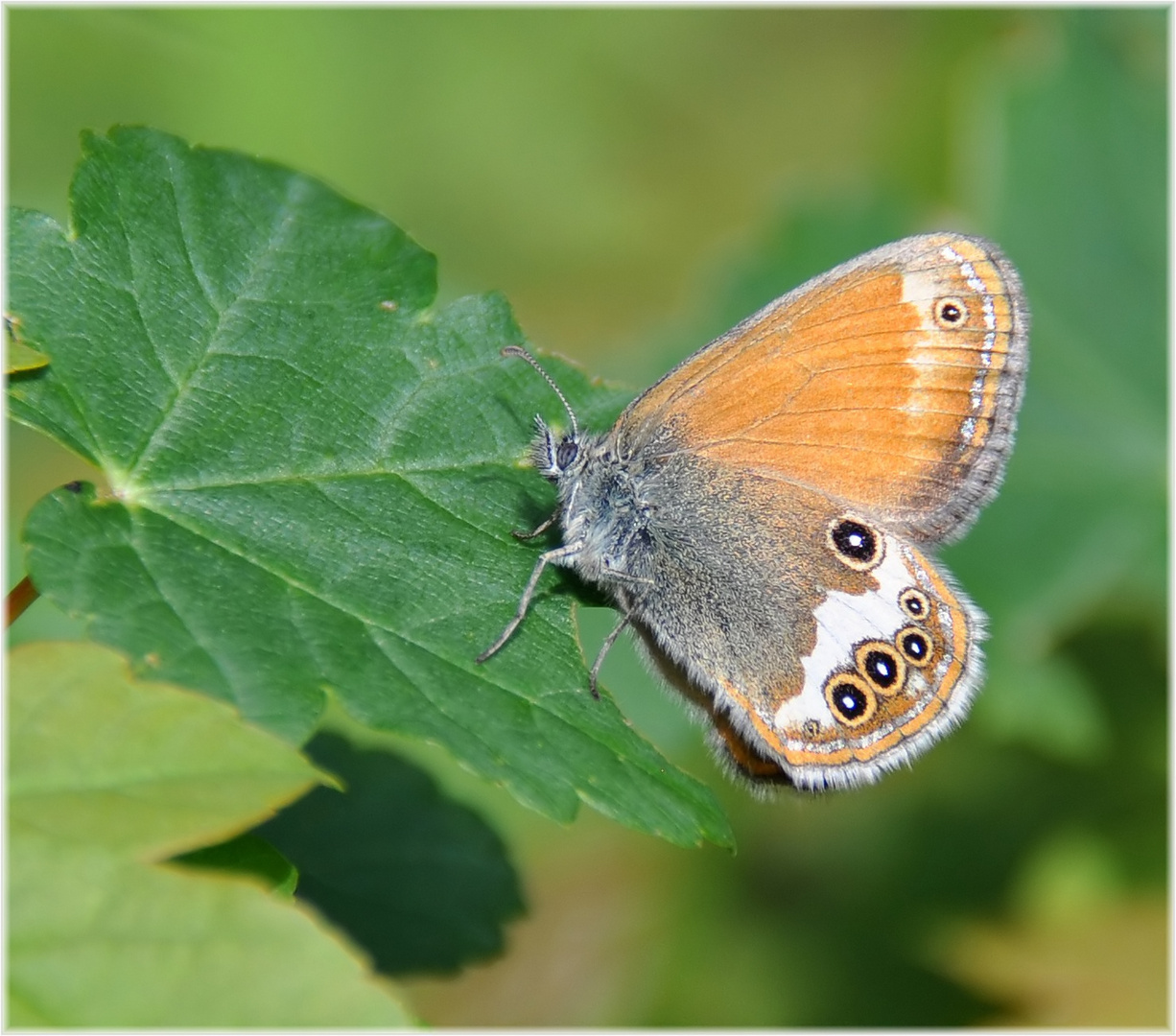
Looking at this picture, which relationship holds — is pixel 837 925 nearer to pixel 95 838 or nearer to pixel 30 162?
pixel 95 838

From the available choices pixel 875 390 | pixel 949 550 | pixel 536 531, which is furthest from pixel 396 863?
pixel 949 550

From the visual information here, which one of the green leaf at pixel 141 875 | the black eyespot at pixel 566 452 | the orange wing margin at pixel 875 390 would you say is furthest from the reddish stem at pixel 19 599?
the orange wing margin at pixel 875 390

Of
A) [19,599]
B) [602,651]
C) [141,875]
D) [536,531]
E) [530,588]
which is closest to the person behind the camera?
[141,875]

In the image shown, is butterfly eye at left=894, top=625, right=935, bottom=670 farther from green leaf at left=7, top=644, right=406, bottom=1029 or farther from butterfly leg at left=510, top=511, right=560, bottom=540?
green leaf at left=7, top=644, right=406, bottom=1029

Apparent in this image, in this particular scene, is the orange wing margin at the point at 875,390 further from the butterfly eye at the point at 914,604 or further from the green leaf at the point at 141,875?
the green leaf at the point at 141,875

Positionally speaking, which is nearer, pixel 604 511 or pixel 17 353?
pixel 17 353

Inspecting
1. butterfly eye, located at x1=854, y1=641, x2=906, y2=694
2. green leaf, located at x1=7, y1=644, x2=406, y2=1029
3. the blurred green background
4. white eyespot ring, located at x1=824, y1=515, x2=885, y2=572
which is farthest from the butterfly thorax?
the blurred green background

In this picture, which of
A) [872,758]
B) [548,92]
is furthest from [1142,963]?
[548,92]

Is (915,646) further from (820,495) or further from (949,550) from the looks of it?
(949,550)
